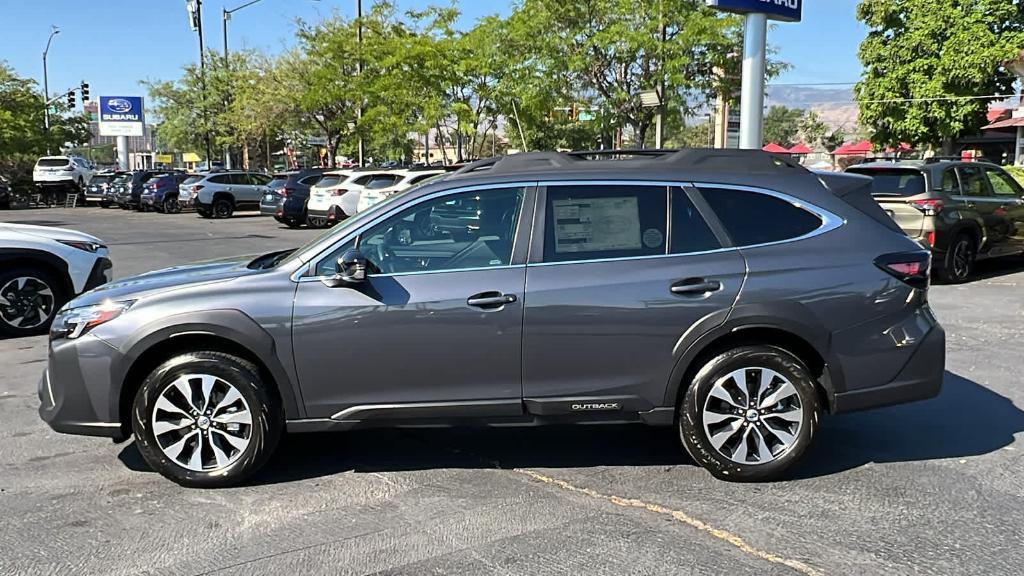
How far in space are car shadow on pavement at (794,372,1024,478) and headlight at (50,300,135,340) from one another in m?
3.75

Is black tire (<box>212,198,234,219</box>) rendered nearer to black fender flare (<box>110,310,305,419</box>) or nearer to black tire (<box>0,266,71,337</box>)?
black tire (<box>0,266,71,337</box>)

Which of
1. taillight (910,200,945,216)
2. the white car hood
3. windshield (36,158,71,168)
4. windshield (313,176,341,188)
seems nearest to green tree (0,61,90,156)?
windshield (36,158,71,168)

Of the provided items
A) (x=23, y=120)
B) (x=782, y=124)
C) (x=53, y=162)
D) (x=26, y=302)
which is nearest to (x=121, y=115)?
(x=23, y=120)

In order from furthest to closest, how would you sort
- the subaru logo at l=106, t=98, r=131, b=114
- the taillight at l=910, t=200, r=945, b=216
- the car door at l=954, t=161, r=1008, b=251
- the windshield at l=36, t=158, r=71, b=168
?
1. the subaru logo at l=106, t=98, r=131, b=114
2. the windshield at l=36, t=158, r=71, b=168
3. the car door at l=954, t=161, r=1008, b=251
4. the taillight at l=910, t=200, r=945, b=216

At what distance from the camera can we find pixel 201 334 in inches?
167

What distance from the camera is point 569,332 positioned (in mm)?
4242

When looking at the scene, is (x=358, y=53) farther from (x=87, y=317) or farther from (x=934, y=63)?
(x=87, y=317)

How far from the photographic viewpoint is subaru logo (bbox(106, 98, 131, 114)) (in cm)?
5619

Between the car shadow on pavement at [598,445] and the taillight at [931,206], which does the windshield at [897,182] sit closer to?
the taillight at [931,206]

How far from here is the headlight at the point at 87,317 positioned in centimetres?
430

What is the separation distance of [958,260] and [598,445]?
848 cm

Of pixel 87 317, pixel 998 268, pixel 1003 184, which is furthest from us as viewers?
pixel 998 268

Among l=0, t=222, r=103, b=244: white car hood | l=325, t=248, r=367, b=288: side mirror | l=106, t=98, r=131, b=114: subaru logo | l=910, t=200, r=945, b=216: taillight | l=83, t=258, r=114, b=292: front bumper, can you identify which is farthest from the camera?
l=106, t=98, r=131, b=114: subaru logo

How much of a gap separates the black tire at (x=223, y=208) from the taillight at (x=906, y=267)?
26.3m
